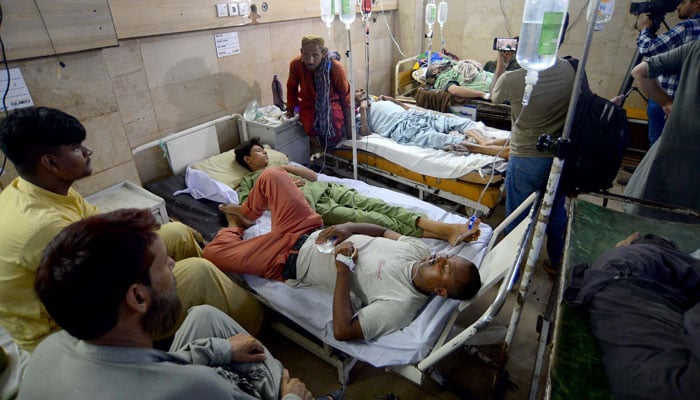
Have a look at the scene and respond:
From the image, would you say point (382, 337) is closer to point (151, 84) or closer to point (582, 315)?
point (582, 315)

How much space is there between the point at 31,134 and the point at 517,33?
220 inches

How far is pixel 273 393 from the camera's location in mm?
1474

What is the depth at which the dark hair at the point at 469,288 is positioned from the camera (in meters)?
1.82

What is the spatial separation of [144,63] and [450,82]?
11.5 ft

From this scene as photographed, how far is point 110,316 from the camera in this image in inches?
36.8

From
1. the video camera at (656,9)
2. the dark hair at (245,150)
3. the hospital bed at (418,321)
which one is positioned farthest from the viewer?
the dark hair at (245,150)

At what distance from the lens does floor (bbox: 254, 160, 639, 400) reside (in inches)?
80.4

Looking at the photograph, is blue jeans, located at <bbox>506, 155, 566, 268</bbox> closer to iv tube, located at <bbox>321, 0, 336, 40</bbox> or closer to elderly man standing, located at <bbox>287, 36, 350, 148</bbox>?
elderly man standing, located at <bbox>287, 36, 350, 148</bbox>

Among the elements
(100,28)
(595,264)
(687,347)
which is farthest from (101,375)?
(100,28)

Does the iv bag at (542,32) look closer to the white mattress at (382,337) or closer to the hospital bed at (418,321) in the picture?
the hospital bed at (418,321)

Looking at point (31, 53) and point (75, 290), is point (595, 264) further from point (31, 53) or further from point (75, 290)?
point (31, 53)

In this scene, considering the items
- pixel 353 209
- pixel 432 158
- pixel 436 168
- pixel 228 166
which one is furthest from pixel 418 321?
pixel 228 166

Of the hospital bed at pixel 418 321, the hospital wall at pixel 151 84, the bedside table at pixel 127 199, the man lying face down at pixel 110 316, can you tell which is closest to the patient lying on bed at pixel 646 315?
the hospital bed at pixel 418 321

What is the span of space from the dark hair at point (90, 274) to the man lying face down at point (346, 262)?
1.06 meters
